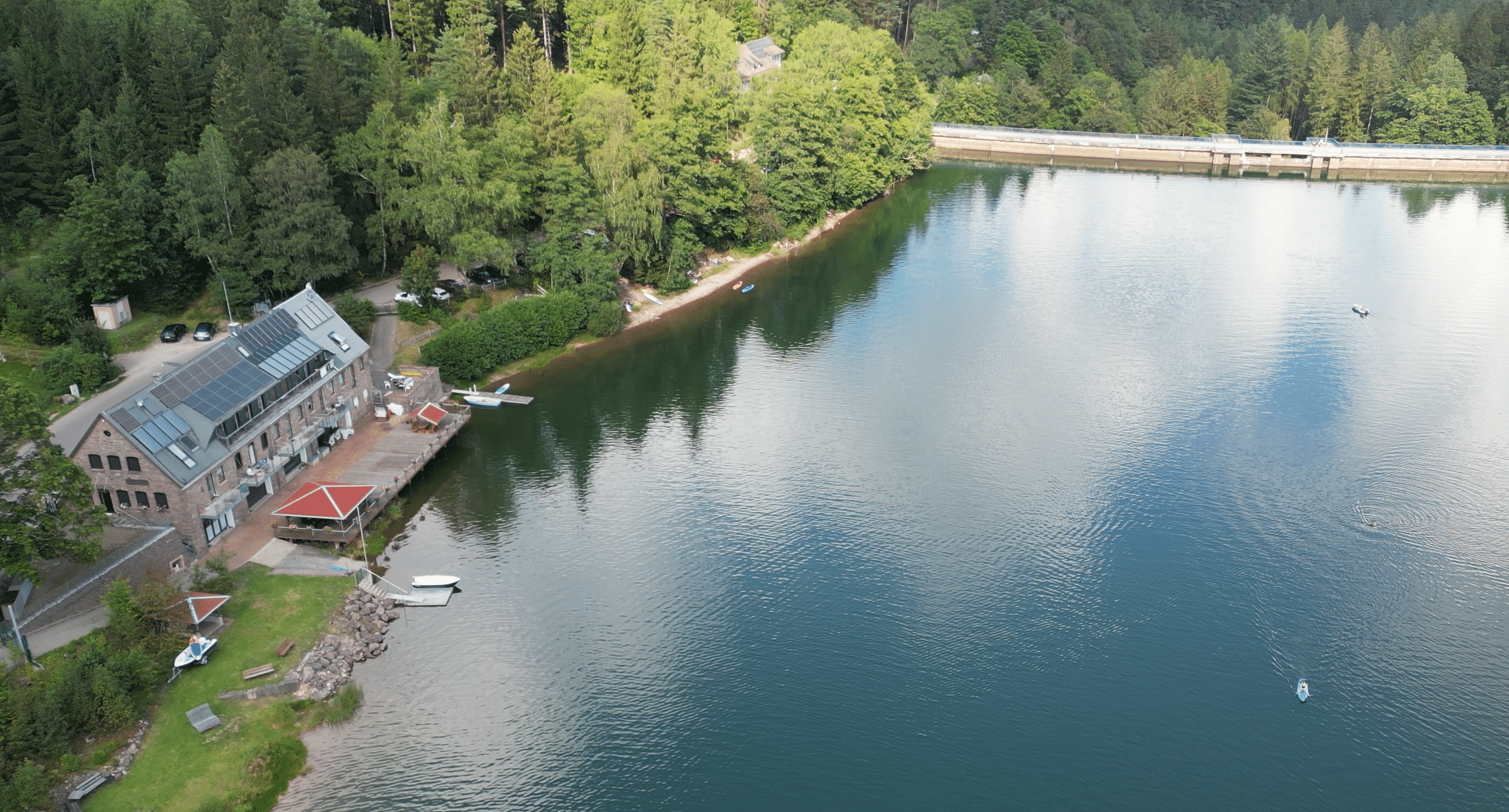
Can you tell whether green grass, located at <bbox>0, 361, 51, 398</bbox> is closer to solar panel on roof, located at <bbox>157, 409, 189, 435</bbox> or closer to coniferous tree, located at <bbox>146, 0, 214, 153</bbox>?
solar panel on roof, located at <bbox>157, 409, 189, 435</bbox>

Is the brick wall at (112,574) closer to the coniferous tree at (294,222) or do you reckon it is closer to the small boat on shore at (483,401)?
the small boat on shore at (483,401)

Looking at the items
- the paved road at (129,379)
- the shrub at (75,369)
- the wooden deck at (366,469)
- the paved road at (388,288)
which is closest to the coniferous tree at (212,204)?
the paved road at (129,379)

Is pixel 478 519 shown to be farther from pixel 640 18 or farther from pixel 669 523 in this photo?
pixel 640 18

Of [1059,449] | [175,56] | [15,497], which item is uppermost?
[175,56]

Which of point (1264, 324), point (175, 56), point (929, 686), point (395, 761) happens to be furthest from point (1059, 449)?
point (175, 56)

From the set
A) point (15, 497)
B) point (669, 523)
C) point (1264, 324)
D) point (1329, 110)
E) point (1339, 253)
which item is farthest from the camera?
point (1329, 110)

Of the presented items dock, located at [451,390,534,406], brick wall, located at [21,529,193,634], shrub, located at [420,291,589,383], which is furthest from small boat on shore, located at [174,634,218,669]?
shrub, located at [420,291,589,383]

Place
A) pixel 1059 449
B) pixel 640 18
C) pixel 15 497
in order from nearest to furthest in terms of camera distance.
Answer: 1. pixel 15 497
2. pixel 1059 449
3. pixel 640 18
